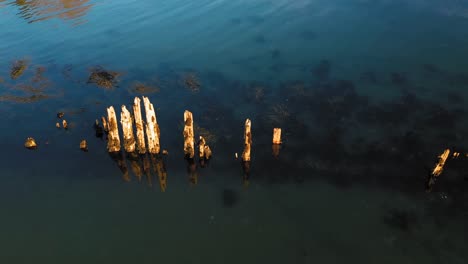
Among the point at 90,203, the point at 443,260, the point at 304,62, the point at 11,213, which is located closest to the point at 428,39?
the point at 304,62

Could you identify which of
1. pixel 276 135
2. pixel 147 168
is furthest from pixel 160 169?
pixel 276 135

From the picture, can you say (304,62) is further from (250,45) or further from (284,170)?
(284,170)

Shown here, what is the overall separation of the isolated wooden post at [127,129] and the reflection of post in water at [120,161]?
1105mm

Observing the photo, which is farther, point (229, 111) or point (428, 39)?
point (428, 39)

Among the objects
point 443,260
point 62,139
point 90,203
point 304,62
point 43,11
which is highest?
point 43,11

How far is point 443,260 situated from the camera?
22.2 m

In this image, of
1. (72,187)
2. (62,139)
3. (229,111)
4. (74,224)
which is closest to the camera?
(74,224)

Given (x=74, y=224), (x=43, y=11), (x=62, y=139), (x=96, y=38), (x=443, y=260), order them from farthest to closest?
(x=43, y=11), (x=96, y=38), (x=62, y=139), (x=74, y=224), (x=443, y=260)

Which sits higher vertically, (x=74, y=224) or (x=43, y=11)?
(x=43, y=11)

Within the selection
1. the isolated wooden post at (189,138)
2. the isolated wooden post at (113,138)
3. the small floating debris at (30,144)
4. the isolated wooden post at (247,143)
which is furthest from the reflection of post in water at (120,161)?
the isolated wooden post at (247,143)

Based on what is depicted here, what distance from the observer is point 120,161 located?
30750 millimetres

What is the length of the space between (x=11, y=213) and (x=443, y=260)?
32970 mm

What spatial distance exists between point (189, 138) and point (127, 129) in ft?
18.1

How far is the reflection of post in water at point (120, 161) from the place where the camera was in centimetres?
2962
